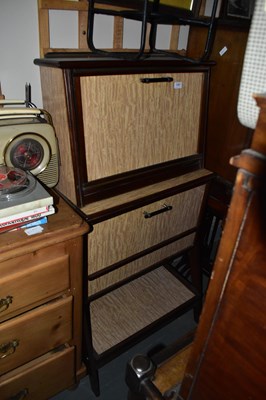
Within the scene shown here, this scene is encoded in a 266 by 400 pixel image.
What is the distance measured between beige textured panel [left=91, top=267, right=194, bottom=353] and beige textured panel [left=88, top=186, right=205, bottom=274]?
1.38 feet

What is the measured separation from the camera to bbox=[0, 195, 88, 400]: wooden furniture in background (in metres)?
0.86

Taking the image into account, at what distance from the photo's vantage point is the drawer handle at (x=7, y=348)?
969 mm

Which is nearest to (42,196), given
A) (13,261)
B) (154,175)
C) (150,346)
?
(13,261)

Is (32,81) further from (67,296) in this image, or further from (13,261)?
(67,296)

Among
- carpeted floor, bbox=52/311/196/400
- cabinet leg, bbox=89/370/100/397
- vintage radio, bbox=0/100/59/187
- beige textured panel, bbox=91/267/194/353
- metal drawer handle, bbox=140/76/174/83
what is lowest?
carpeted floor, bbox=52/311/196/400

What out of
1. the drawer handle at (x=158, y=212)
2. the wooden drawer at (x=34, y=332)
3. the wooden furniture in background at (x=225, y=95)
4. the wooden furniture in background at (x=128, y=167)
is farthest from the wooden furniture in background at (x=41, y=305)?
the wooden furniture in background at (x=225, y=95)

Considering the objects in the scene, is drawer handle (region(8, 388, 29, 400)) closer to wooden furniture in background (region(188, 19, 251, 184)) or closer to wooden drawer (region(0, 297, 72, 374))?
wooden drawer (region(0, 297, 72, 374))

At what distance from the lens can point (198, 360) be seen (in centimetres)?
59

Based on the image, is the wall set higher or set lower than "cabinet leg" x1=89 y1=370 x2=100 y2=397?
higher

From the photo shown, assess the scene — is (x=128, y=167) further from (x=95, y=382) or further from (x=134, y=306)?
(x=95, y=382)

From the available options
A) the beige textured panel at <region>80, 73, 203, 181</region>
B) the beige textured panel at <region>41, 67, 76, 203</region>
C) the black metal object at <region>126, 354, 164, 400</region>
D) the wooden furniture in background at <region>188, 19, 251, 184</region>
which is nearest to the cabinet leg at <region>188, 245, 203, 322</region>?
the wooden furniture in background at <region>188, 19, 251, 184</region>

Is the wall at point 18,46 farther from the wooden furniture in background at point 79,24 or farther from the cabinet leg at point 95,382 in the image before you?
the cabinet leg at point 95,382

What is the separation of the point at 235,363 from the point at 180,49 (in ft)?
4.96

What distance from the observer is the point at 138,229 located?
124cm
